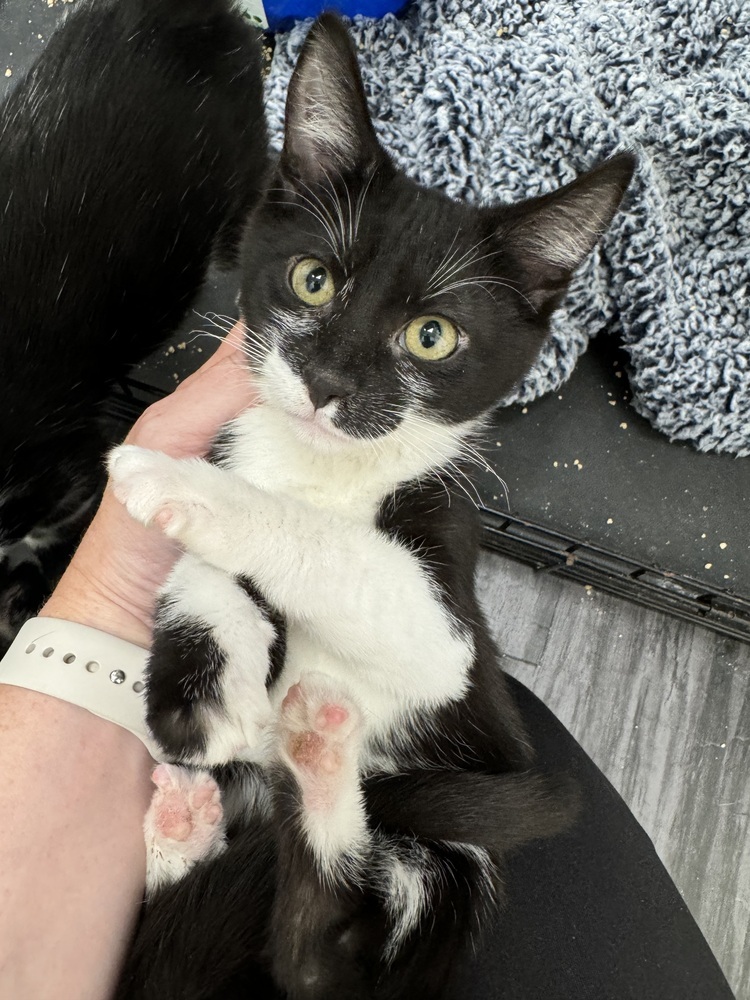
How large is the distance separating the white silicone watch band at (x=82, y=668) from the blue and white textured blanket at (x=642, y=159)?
856 millimetres

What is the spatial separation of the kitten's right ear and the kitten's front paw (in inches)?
16.6

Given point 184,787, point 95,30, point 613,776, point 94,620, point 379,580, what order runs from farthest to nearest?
point 613,776
point 95,30
point 94,620
point 184,787
point 379,580

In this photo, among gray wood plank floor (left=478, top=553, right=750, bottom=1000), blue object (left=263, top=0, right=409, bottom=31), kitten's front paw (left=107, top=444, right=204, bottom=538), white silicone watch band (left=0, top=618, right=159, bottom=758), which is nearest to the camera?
kitten's front paw (left=107, top=444, right=204, bottom=538)

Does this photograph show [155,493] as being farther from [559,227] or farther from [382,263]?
[559,227]

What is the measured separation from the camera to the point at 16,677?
37.3 inches

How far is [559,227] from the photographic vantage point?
0.79 m

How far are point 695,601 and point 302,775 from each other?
926 millimetres

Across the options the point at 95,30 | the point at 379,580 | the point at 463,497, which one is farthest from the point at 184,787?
the point at 95,30

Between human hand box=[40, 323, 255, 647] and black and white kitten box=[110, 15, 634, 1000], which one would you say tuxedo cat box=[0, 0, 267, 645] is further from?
black and white kitten box=[110, 15, 634, 1000]

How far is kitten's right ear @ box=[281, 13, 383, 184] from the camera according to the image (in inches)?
30.2

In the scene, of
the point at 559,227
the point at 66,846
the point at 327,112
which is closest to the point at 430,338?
the point at 559,227

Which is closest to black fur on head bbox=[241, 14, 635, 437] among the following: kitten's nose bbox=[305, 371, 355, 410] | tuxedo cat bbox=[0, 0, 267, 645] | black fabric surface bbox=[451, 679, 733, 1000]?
kitten's nose bbox=[305, 371, 355, 410]

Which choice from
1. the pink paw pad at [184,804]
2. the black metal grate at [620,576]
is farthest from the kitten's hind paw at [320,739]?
the black metal grate at [620,576]

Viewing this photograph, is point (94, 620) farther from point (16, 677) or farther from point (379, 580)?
point (379, 580)
